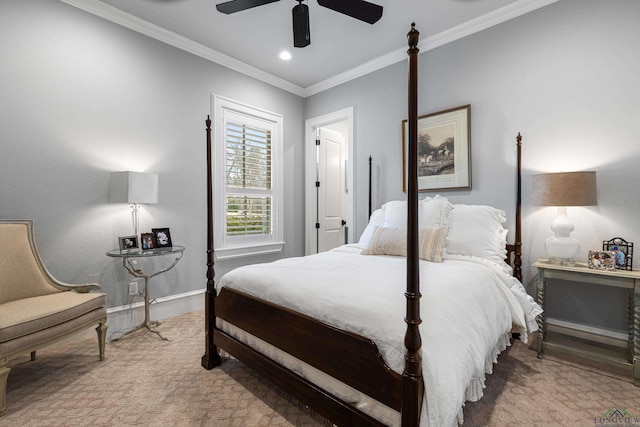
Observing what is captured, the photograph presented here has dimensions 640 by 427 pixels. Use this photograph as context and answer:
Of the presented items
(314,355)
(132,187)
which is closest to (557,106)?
(314,355)

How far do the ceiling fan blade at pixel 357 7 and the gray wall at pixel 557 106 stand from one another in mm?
1422

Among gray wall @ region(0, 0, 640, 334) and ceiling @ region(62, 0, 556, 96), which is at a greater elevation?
ceiling @ region(62, 0, 556, 96)

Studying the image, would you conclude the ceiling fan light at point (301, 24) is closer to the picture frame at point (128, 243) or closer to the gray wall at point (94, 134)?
the gray wall at point (94, 134)

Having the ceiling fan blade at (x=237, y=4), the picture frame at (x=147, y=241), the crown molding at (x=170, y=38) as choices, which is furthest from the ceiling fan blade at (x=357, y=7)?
the picture frame at (x=147, y=241)

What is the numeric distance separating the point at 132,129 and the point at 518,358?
12.8 ft

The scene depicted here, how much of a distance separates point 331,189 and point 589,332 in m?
3.45

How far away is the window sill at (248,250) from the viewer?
351 centimetres

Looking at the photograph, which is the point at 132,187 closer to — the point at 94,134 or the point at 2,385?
the point at 94,134

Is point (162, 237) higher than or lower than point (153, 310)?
higher

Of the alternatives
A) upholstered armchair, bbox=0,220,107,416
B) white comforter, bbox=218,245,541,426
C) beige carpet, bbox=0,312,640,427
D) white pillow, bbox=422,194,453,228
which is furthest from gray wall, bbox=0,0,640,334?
white comforter, bbox=218,245,541,426

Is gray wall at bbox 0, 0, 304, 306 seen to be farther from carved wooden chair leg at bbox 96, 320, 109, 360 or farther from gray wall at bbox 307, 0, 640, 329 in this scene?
gray wall at bbox 307, 0, 640, 329

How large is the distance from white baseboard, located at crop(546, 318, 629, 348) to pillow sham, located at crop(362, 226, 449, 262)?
1258mm

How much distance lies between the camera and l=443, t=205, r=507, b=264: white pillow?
2.35 metres

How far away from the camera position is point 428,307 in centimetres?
131
